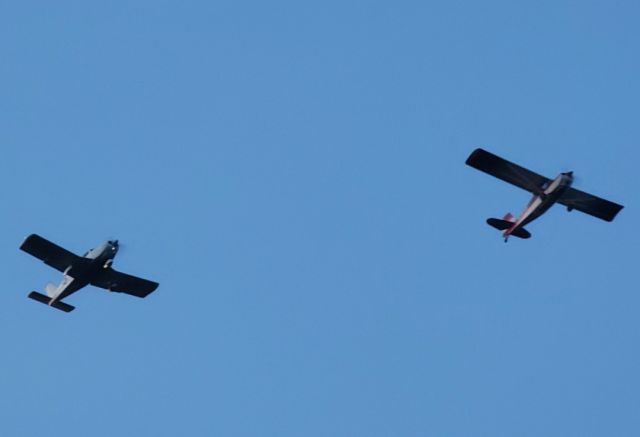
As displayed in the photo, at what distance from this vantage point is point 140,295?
7056 cm

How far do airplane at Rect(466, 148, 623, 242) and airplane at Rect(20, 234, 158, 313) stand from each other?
14.4 m

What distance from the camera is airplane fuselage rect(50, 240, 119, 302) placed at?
64812 mm

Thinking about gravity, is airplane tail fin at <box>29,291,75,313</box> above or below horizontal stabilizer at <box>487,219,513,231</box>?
below

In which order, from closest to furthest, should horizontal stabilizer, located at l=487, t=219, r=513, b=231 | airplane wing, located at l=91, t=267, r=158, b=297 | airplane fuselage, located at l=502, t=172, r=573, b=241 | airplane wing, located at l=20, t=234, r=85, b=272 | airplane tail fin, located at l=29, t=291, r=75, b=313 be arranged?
1. airplane fuselage, located at l=502, t=172, r=573, b=241
2. airplane wing, located at l=20, t=234, r=85, b=272
3. horizontal stabilizer, located at l=487, t=219, r=513, b=231
4. airplane wing, located at l=91, t=267, r=158, b=297
5. airplane tail fin, located at l=29, t=291, r=75, b=313

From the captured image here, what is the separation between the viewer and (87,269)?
217 feet

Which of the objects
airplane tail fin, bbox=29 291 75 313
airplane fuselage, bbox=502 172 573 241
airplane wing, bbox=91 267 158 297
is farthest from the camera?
airplane tail fin, bbox=29 291 75 313

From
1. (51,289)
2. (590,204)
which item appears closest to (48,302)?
(51,289)

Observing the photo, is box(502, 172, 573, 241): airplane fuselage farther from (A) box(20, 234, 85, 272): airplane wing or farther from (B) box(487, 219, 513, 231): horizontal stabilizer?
(A) box(20, 234, 85, 272): airplane wing

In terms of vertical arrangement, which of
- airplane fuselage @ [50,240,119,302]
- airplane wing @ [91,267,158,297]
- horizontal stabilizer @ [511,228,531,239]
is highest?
horizontal stabilizer @ [511,228,531,239]

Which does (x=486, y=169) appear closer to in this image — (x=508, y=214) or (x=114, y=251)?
(x=508, y=214)

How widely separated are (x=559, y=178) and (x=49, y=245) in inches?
775

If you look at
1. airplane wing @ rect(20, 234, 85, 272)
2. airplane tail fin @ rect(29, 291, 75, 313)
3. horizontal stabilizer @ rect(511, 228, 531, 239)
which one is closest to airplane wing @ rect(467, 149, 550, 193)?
horizontal stabilizer @ rect(511, 228, 531, 239)

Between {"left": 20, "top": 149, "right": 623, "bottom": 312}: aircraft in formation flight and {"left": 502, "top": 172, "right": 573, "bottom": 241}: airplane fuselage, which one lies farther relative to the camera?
{"left": 20, "top": 149, "right": 623, "bottom": 312}: aircraft in formation flight

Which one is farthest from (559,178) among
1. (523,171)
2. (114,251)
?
(114,251)
